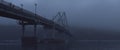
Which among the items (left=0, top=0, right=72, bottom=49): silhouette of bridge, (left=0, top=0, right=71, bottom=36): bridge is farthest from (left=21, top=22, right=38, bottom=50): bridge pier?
(left=0, top=0, right=71, bottom=36): bridge

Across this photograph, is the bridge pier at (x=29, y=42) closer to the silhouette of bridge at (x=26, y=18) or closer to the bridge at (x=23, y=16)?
the silhouette of bridge at (x=26, y=18)

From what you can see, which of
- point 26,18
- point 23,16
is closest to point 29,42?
point 26,18

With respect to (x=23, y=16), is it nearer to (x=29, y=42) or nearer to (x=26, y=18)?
(x=26, y=18)

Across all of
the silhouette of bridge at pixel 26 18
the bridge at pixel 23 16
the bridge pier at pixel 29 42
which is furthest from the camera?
the bridge pier at pixel 29 42

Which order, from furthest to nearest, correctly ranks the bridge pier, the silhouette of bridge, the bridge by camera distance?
the bridge pier < the silhouette of bridge < the bridge

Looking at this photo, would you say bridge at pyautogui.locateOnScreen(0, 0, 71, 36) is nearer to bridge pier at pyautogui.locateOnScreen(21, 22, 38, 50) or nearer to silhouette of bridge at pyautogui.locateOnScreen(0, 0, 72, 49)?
silhouette of bridge at pyautogui.locateOnScreen(0, 0, 72, 49)

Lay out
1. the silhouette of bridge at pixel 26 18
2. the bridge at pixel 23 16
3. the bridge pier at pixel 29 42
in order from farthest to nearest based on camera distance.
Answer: the bridge pier at pixel 29 42 < the silhouette of bridge at pixel 26 18 < the bridge at pixel 23 16

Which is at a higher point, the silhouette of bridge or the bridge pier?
the silhouette of bridge

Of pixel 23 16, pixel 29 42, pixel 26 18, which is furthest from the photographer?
pixel 29 42

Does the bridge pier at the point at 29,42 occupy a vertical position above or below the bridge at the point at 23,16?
below

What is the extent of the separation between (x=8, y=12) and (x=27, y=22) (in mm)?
20430

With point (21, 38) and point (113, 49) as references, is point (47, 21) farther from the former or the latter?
point (113, 49)

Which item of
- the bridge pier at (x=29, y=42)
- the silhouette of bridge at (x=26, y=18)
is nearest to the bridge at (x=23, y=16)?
the silhouette of bridge at (x=26, y=18)

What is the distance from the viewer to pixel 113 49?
361 feet
